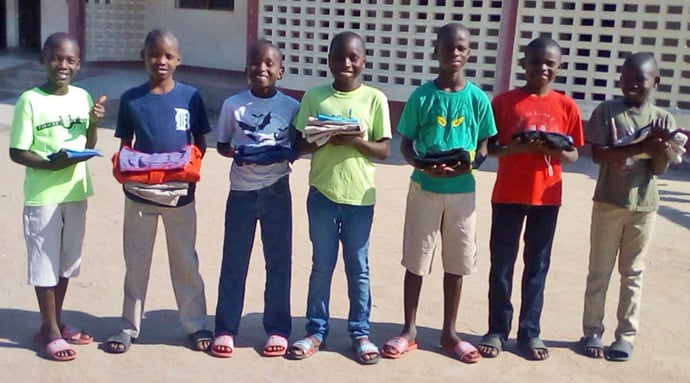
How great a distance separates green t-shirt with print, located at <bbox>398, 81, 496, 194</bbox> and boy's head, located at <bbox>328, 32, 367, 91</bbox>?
0.97 ft

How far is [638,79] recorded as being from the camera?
3.70 m

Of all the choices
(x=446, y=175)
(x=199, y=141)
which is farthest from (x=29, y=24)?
(x=446, y=175)

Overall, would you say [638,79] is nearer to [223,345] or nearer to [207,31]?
[223,345]

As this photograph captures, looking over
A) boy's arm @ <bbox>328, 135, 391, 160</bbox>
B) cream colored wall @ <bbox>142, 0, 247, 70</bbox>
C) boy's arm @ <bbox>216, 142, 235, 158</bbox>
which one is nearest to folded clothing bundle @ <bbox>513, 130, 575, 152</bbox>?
boy's arm @ <bbox>328, 135, 391, 160</bbox>

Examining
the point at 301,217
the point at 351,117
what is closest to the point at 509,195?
the point at 351,117

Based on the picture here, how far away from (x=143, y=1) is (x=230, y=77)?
2.35 m

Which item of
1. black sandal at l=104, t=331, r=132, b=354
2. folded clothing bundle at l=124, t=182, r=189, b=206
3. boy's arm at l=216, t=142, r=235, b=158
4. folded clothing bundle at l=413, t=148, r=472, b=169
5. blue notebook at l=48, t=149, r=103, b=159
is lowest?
black sandal at l=104, t=331, r=132, b=354

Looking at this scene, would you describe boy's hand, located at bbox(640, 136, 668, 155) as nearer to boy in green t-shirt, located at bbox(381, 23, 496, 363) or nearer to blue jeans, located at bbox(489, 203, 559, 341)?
blue jeans, located at bbox(489, 203, 559, 341)

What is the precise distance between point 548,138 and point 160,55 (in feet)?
5.80

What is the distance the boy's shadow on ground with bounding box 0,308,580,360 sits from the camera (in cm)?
398

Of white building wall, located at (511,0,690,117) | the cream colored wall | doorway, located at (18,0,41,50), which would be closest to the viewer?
white building wall, located at (511,0,690,117)

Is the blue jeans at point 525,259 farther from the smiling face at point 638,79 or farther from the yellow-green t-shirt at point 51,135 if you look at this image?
the yellow-green t-shirt at point 51,135

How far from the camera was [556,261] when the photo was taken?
5469 mm

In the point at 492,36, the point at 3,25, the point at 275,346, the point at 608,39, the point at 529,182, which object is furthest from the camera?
the point at 3,25
